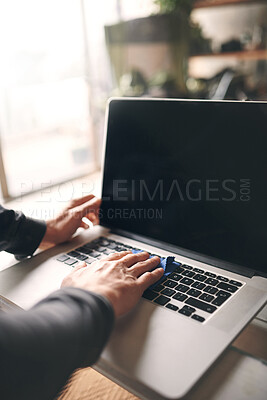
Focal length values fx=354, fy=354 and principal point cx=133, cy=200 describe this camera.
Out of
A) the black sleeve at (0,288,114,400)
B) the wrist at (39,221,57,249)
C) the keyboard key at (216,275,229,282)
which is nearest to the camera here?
the black sleeve at (0,288,114,400)

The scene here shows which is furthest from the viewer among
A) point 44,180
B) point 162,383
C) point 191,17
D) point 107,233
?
point 191,17

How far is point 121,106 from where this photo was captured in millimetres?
892

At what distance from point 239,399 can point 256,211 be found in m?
0.34

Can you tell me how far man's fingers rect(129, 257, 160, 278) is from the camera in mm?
669

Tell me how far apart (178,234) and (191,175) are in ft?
0.46

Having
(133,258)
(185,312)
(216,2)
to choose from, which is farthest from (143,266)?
(216,2)

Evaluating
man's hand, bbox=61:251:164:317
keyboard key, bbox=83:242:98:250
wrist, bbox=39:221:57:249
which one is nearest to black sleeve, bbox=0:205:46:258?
wrist, bbox=39:221:57:249

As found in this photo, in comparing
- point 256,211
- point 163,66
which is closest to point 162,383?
point 256,211

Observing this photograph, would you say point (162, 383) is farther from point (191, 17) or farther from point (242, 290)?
point (191, 17)

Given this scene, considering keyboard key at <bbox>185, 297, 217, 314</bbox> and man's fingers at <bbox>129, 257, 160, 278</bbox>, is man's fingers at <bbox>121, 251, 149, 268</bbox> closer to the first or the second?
man's fingers at <bbox>129, 257, 160, 278</bbox>

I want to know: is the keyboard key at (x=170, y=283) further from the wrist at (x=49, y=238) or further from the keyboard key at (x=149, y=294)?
the wrist at (x=49, y=238)

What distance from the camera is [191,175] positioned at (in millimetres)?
777

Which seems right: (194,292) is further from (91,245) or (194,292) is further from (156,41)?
(156,41)

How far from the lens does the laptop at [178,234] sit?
0.52m
